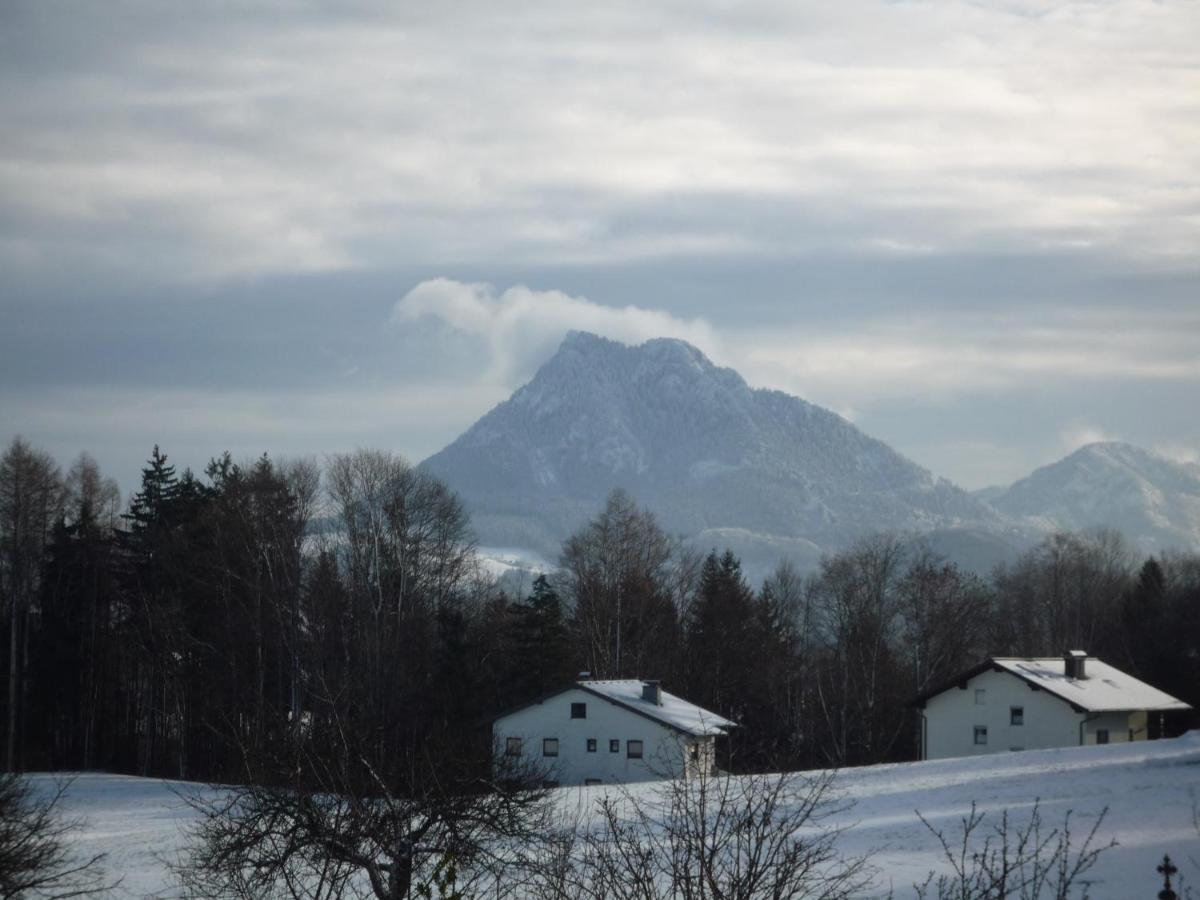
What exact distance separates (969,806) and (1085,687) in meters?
29.8

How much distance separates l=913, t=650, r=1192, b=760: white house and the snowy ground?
1221 centimetres

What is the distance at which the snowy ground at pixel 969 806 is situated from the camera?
31.6 meters

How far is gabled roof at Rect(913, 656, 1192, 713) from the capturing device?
225 ft

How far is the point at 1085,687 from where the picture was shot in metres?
70.6

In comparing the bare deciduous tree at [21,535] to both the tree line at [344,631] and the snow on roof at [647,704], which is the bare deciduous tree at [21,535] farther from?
the snow on roof at [647,704]

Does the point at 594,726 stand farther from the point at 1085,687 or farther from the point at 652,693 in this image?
the point at 1085,687

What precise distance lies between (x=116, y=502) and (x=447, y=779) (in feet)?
227

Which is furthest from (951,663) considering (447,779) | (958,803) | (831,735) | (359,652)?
(447,779)

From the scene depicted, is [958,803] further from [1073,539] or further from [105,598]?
[1073,539]

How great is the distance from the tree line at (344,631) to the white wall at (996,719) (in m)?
7.62

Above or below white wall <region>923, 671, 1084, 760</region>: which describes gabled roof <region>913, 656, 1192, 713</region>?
above

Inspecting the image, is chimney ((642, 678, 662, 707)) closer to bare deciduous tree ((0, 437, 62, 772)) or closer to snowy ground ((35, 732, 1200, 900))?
snowy ground ((35, 732, 1200, 900))

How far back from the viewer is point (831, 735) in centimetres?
8194

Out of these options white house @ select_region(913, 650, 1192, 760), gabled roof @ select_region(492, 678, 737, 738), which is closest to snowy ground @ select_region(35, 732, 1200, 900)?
gabled roof @ select_region(492, 678, 737, 738)
